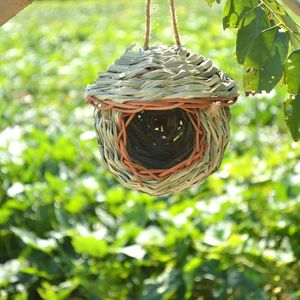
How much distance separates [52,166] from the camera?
3.57 meters

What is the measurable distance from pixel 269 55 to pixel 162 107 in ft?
0.76

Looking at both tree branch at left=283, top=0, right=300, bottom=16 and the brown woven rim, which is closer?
tree branch at left=283, top=0, right=300, bottom=16

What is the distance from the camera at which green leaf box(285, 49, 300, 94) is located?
1.45m

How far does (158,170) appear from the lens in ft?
5.45

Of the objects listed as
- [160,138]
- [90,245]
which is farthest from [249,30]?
[90,245]

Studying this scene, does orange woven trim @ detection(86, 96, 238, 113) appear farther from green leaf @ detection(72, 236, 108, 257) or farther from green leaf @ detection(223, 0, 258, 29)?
green leaf @ detection(72, 236, 108, 257)

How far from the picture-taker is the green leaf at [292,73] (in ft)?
4.76

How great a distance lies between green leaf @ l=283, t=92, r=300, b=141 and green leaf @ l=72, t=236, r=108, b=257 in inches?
58.2

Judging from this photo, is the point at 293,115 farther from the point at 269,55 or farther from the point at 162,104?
the point at 162,104

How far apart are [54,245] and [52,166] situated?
0.63 m

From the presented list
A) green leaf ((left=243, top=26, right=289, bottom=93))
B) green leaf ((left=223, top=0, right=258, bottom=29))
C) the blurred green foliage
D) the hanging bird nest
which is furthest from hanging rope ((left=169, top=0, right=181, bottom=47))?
the blurred green foliage

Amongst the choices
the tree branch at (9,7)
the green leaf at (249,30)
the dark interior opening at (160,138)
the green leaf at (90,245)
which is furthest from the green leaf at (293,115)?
the green leaf at (90,245)

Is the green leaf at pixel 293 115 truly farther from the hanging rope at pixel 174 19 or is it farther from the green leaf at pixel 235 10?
the hanging rope at pixel 174 19

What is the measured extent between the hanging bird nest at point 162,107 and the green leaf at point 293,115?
0.15m
